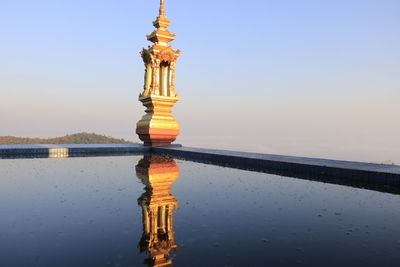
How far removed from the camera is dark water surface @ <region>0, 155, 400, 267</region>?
1.89m

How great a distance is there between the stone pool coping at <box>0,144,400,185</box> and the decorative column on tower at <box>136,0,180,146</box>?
0.83m

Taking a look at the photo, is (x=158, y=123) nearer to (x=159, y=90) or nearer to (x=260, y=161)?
(x=159, y=90)

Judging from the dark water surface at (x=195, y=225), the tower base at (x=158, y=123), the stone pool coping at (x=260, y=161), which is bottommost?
the dark water surface at (x=195, y=225)

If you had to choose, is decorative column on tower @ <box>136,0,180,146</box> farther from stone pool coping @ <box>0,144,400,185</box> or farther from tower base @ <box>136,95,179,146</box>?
stone pool coping @ <box>0,144,400,185</box>

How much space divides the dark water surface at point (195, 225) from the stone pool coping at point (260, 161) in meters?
0.66

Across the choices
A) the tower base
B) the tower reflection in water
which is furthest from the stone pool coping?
the tower reflection in water

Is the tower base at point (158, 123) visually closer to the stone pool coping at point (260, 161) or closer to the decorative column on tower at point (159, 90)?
the decorative column on tower at point (159, 90)

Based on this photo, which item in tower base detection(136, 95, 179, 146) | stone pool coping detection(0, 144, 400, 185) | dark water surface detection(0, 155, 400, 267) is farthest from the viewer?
tower base detection(136, 95, 179, 146)

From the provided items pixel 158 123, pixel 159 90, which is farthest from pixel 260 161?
pixel 159 90

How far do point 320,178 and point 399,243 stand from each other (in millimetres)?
3010

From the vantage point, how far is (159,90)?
Result: 1223 cm

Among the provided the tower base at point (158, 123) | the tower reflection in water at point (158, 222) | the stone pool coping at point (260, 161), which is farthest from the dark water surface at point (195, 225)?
the tower base at point (158, 123)

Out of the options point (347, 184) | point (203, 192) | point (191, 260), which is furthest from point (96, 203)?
point (347, 184)

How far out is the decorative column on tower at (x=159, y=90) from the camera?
11812mm
